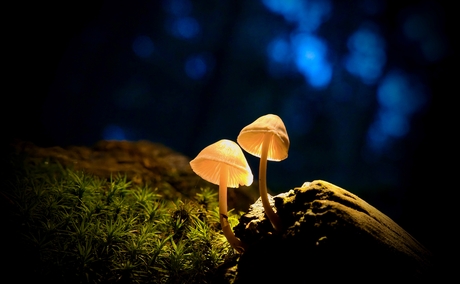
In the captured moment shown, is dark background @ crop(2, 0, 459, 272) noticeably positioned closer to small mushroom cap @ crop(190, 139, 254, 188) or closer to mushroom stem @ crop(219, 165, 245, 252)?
small mushroom cap @ crop(190, 139, 254, 188)

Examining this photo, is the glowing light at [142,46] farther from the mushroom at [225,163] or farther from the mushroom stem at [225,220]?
the mushroom stem at [225,220]

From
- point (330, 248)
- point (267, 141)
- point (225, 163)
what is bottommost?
point (330, 248)

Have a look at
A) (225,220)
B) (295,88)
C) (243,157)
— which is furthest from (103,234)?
(295,88)

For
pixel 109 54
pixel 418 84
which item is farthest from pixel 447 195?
pixel 109 54

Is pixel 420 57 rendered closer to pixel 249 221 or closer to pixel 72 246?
pixel 249 221

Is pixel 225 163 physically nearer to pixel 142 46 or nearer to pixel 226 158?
pixel 226 158

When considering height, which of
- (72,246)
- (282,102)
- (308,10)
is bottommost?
(72,246)
